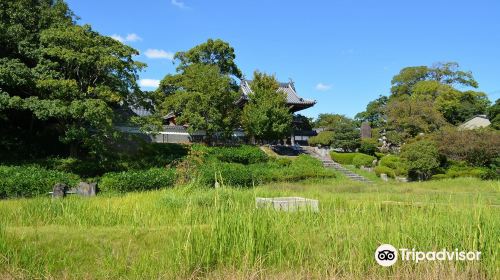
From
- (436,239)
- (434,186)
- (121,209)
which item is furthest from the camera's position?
(434,186)

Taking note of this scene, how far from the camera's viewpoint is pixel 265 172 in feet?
64.4

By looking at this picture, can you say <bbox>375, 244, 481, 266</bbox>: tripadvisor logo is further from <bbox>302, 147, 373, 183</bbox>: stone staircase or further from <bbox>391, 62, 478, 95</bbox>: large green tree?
<bbox>391, 62, 478, 95</bbox>: large green tree

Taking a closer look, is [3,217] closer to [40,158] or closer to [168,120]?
[40,158]

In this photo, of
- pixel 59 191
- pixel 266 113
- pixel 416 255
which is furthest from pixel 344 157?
pixel 416 255

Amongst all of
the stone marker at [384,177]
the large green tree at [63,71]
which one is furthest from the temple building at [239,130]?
the stone marker at [384,177]

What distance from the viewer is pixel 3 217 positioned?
683 centimetres

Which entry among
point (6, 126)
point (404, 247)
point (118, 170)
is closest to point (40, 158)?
point (6, 126)

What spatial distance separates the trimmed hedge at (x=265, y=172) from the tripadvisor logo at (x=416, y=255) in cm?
1146

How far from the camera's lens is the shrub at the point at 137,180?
1462 centimetres

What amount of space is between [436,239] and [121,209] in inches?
193

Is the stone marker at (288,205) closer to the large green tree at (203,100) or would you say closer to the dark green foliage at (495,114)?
the large green tree at (203,100)

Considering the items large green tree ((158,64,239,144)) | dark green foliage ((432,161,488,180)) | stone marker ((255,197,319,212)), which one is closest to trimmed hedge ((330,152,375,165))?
dark green foliage ((432,161,488,180))

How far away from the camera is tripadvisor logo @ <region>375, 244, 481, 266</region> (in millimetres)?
4609

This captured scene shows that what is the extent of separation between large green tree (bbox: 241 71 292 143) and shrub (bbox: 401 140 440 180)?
7.31 m
